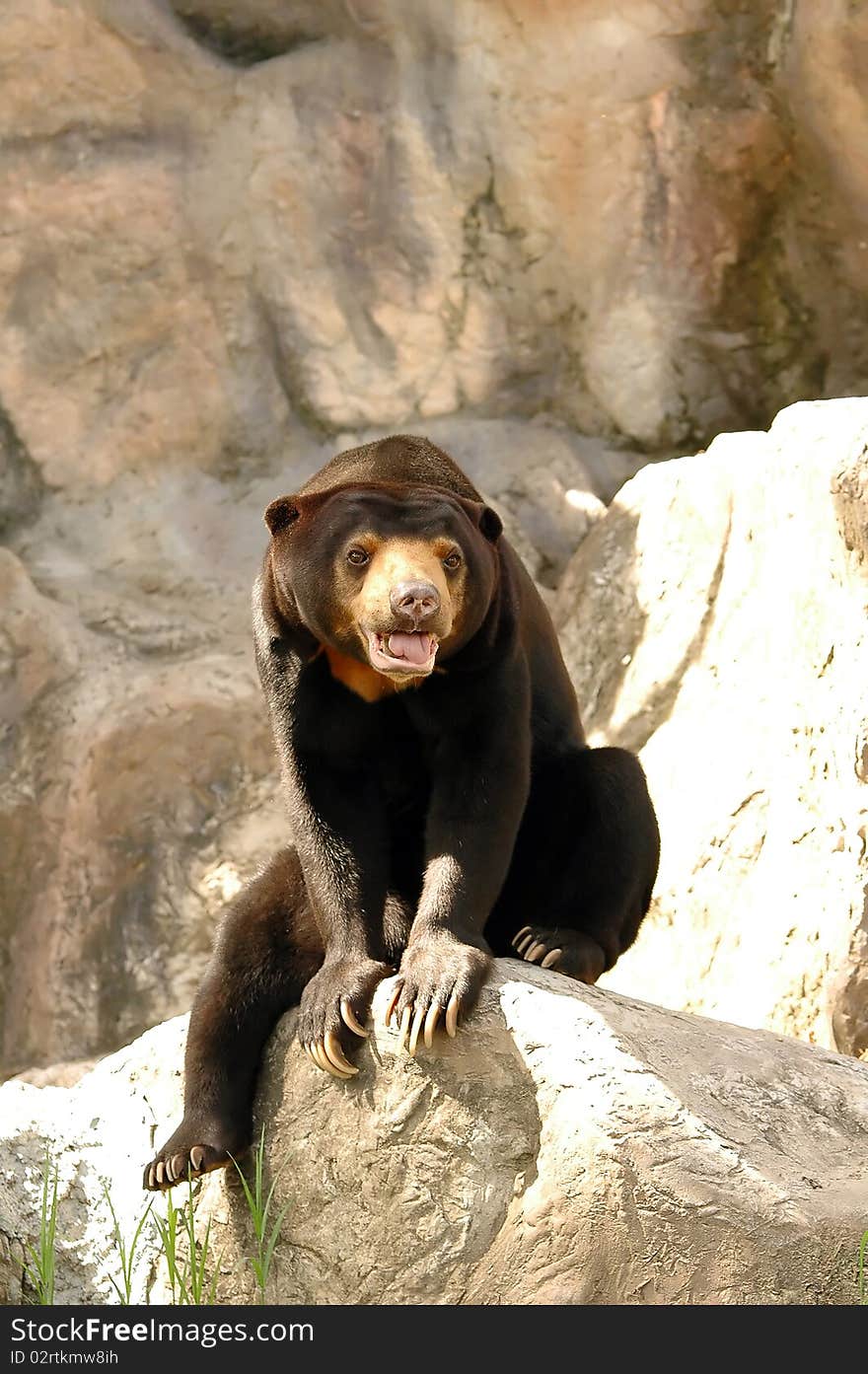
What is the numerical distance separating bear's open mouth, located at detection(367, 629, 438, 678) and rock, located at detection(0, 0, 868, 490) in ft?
18.7

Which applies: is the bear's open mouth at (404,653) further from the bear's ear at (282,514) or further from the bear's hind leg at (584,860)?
the bear's hind leg at (584,860)

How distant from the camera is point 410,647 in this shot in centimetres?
499

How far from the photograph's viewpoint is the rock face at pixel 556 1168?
4.41 metres

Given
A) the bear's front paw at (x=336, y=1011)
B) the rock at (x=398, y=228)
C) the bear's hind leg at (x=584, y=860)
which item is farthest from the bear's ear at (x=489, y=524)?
the rock at (x=398, y=228)

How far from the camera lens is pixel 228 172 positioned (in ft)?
34.7

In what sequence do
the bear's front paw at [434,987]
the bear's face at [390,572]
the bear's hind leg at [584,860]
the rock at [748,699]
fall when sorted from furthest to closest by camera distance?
the rock at [748,699] < the bear's hind leg at [584,860] < the bear's face at [390,572] < the bear's front paw at [434,987]

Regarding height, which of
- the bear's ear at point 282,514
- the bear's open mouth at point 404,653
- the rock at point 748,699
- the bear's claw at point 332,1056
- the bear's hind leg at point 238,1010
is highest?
the bear's ear at point 282,514

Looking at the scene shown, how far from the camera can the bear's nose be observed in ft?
16.3

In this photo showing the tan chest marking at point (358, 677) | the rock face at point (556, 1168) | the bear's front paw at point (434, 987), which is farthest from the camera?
the tan chest marking at point (358, 677)

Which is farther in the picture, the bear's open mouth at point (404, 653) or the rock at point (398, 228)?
the rock at point (398, 228)

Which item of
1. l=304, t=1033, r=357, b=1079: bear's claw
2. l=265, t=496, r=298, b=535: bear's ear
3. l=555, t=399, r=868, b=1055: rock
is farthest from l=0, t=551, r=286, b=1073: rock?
l=304, t=1033, r=357, b=1079: bear's claw

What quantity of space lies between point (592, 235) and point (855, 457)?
371cm

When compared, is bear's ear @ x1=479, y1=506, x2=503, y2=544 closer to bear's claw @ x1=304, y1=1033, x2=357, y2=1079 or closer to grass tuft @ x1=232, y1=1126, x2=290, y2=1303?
bear's claw @ x1=304, y1=1033, x2=357, y2=1079

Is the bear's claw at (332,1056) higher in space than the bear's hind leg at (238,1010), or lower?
higher
